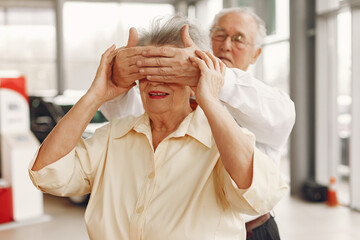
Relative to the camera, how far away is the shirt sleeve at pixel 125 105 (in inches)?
64.3

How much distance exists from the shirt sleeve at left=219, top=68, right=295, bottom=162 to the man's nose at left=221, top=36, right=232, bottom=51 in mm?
349

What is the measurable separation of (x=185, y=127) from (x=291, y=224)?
352cm

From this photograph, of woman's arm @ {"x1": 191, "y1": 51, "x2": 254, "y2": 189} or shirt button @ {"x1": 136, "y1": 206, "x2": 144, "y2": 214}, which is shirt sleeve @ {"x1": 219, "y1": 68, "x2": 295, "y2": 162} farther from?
shirt button @ {"x1": 136, "y1": 206, "x2": 144, "y2": 214}

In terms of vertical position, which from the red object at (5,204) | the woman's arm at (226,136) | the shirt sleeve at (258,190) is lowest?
the red object at (5,204)

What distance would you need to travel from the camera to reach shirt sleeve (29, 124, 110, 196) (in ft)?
4.16

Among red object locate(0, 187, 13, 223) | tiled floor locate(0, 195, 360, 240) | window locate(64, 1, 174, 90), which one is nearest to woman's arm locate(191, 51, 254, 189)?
tiled floor locate(0, 195, 360, 240)

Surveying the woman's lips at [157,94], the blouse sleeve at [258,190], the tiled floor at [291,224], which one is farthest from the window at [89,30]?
the blouse sleeve at [258,190]

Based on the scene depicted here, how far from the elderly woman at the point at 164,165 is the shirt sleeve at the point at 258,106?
0.11 meters

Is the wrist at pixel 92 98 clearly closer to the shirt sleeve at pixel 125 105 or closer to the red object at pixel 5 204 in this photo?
the shirt sleeve at pixel 125 105

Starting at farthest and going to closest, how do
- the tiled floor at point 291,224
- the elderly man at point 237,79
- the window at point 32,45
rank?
the window at point 32,45
the tiled floor at point 291,224
the elderly man at point 237,79

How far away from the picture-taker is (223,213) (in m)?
1.18

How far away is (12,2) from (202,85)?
9.88 meters

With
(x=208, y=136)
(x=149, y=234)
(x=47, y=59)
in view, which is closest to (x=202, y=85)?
(x=208, y=136)

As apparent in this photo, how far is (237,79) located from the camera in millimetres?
1356
